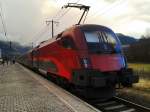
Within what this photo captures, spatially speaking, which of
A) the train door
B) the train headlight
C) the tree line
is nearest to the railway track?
the train headlight

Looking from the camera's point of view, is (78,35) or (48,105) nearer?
(48,105)

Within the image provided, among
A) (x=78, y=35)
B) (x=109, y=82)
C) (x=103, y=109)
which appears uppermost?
(x=78, y=35)

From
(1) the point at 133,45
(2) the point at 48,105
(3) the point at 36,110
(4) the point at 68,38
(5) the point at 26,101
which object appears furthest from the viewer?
(1) the point at 133,45

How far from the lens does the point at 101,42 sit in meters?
14.3

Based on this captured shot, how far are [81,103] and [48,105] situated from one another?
3.92ft

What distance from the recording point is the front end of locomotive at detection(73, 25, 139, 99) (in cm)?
1296

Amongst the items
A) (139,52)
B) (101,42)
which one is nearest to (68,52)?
(101,42)

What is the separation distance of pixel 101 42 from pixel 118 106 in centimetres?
279

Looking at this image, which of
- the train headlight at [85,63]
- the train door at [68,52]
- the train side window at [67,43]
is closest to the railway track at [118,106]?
the train headlight at [85,63]

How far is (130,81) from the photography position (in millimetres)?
13719

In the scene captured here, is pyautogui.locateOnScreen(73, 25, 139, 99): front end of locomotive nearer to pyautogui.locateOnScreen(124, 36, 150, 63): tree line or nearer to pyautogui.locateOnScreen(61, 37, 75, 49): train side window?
pyautogui.locateOnScreen(61, 37, 75, 49): train side window

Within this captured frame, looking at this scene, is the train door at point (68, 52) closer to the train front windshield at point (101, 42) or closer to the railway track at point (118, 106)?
the train front windshield at point (101, 42)

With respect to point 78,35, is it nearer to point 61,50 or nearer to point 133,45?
point 61,50

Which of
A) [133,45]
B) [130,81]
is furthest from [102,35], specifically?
[133,45]
